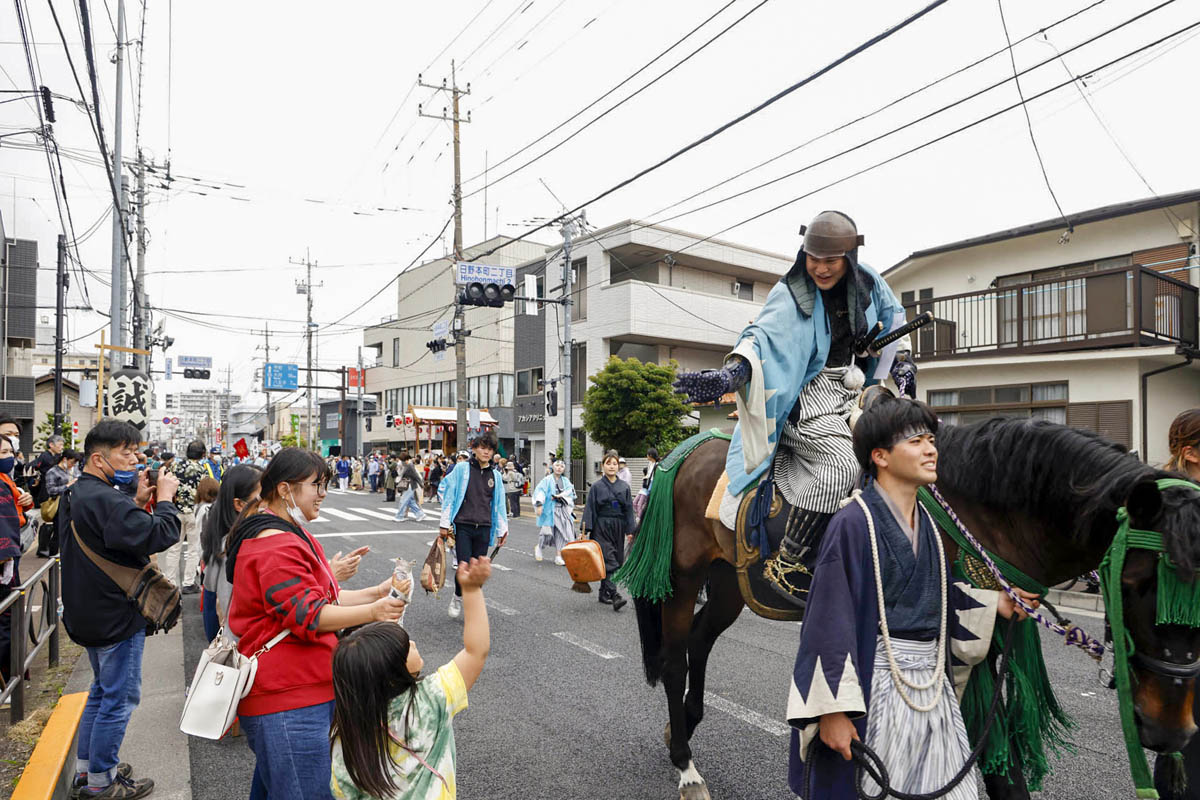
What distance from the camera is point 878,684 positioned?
6.98ft

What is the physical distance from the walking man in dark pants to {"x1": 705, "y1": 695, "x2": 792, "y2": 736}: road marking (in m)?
3.44

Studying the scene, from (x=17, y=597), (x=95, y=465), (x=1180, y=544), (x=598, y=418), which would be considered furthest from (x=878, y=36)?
(x=598, y=418)

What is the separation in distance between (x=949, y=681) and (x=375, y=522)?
18.5m

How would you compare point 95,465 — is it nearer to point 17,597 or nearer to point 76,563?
point 76,563

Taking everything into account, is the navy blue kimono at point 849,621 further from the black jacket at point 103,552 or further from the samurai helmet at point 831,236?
the black jacket at point 103,552

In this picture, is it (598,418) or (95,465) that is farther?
(598,418)

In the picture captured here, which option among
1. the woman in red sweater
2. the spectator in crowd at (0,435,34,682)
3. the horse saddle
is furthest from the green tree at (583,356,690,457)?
the woman in red sweater

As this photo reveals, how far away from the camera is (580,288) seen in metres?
27.4

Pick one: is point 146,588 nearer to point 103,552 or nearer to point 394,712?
point 103,552

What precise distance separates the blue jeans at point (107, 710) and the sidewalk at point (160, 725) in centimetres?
35

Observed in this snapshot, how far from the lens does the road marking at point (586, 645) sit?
6539mm

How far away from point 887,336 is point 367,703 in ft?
8.54

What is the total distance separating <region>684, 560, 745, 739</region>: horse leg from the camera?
14.0 ft

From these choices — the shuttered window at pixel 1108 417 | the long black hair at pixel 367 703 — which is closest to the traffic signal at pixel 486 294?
the shuttered window at pixel 1108 417
